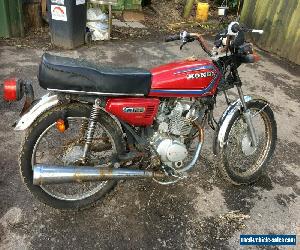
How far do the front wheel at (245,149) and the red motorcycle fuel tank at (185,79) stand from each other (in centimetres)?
51

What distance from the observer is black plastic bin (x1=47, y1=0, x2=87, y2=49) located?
618 cm

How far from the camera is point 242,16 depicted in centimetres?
823

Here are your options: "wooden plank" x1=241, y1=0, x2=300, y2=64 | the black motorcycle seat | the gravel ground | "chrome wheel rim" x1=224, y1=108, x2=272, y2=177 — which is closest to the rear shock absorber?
the black motorcycle seat

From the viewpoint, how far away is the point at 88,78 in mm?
2627

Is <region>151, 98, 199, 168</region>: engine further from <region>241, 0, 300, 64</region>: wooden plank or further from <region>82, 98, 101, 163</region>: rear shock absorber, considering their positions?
<region>241, 0, 300, 64</region>: wooden plank

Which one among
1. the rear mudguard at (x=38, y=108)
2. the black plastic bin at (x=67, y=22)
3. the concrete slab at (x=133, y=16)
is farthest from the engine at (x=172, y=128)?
the concrete slab at (x=133, y=16)

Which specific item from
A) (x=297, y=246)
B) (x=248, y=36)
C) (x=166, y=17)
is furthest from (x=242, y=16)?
(x=297, y=246)

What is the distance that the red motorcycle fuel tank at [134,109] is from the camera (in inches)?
110

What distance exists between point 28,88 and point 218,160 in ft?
6.22

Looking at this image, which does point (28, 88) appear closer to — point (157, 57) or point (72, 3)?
point (72, 3)

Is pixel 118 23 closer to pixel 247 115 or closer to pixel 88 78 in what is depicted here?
pixel 247 115

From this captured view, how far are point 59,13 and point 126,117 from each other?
4.19m

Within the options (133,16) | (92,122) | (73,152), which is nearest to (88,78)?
(92,122)

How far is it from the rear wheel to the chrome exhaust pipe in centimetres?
12
